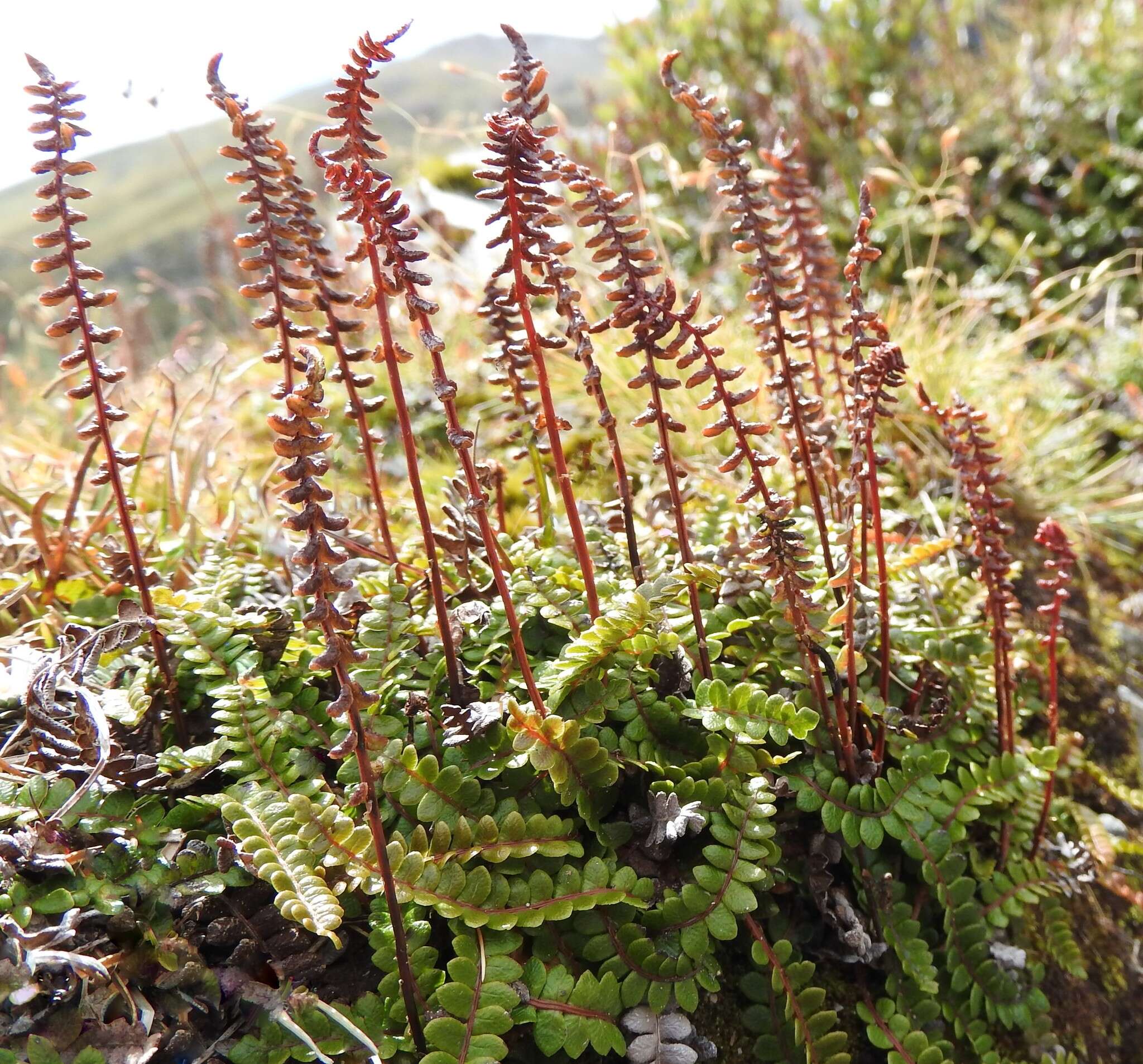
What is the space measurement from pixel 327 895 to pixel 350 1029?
0.16 meters

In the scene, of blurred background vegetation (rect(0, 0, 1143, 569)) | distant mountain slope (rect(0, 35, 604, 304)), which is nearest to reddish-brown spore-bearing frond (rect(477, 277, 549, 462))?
blurred background vegetation (rect(0, 0, 1143, 569))

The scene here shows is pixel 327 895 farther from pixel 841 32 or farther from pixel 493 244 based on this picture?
pixel 841 32

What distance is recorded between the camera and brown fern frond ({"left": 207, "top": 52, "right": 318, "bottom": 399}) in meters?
1.33

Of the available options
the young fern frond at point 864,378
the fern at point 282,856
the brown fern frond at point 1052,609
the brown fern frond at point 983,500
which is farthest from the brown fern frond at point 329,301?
the brown fern frond at point 1052,609

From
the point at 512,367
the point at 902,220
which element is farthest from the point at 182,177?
the point at 512,367

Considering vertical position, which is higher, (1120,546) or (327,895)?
(327,895)

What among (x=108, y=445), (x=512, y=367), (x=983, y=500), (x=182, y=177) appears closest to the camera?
(x=108, y=445)

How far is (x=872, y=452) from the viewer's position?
4.43 feet

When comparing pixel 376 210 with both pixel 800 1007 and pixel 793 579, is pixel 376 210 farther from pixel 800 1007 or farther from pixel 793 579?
pixel 800 1007

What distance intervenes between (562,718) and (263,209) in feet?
3.02

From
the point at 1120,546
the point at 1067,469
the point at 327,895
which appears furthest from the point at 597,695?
the point at 1067,469

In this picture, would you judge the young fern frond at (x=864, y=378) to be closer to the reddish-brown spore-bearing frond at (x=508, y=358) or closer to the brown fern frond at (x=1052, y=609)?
the brown fern frond at (x=1052, y=609)

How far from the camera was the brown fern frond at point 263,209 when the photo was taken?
4.36ft

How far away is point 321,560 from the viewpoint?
3.35 feet
